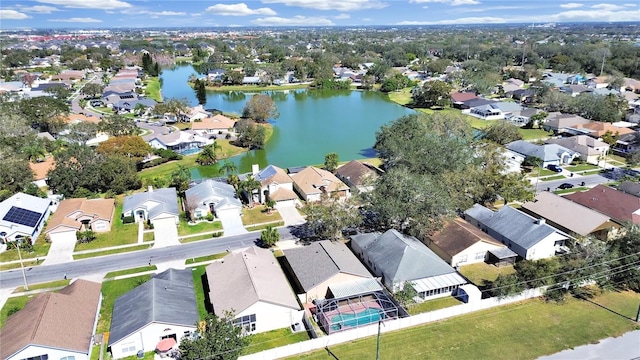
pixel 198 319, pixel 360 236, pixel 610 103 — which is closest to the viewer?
pixel 198 319

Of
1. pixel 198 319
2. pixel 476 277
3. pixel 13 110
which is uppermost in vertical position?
pixel 13 110

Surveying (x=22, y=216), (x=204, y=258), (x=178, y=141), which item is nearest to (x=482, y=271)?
(x=204, y=258)

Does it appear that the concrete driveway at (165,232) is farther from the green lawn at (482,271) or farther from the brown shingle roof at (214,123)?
the brown shingle roof at (214,123)

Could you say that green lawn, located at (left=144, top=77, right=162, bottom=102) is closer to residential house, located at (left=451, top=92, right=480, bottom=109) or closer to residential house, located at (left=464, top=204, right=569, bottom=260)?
residential house, located at (left=451, top=92, right=480, bottom=109)

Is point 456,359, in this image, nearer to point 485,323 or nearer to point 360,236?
point 485,323

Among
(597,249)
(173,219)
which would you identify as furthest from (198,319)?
(597,249)

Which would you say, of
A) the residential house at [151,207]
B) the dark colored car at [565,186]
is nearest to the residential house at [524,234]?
the dark colored car at [565,186]
